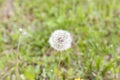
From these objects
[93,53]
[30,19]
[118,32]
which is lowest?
[93,53]

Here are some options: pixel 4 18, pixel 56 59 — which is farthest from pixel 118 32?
pixel 4 18

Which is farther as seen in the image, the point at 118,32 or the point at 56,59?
the point at 118,32

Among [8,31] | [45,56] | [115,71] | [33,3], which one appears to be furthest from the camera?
[33,3]

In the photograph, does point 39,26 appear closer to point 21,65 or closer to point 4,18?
point 4,18

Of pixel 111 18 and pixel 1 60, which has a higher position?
pixel 111 18

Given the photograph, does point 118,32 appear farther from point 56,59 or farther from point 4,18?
point 4,18

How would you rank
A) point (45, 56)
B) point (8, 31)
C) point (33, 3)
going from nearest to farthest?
point (45, 56) < point (8, 31) < point (33, 3)
